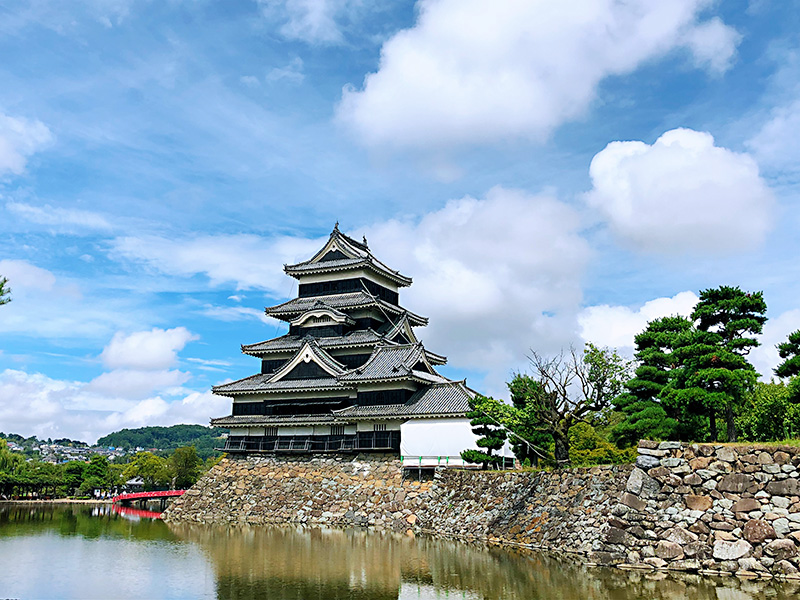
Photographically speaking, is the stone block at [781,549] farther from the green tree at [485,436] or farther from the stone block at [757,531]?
the green tree at [485,436]

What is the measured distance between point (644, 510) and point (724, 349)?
578 cm

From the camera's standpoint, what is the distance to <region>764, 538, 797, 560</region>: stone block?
15.9m

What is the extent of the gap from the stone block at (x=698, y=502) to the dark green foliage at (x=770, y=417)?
834cm

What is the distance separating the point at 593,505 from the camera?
19.8m

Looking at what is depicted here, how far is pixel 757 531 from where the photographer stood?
1644 cm

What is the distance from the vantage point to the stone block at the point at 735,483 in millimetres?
16938

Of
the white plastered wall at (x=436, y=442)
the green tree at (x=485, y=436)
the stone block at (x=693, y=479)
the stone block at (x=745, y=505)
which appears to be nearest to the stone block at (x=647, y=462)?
the stone block at (x=693, y=479)

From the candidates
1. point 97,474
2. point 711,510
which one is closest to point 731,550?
point 711,510

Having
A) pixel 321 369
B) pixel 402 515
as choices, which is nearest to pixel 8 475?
pixel 321 369

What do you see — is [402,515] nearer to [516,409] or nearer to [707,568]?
[516,409]

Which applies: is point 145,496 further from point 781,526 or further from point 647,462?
point 781,526

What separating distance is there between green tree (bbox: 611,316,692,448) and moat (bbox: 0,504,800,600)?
538 centimetres

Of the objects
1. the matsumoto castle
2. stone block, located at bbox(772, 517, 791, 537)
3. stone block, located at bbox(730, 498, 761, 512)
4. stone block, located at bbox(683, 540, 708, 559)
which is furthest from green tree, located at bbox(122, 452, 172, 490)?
stone block, located at bbox(772, 517, 791, 537)

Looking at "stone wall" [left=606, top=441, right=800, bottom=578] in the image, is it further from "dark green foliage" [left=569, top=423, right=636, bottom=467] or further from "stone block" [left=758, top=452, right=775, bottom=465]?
"dark green foliage" [left=569, top=423, right=636, bottom=467]
